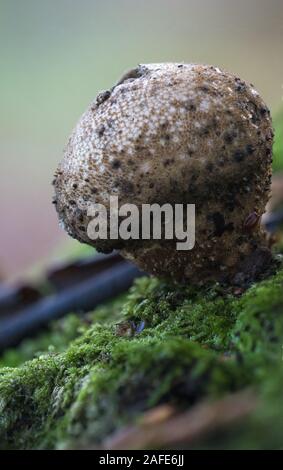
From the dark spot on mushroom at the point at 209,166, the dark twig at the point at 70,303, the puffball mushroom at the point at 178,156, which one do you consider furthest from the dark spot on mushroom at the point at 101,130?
the dark twig at the point at 70,303

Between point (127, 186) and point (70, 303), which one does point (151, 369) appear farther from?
point (70, 303)

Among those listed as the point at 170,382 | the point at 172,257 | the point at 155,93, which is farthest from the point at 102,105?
the point at 170,382

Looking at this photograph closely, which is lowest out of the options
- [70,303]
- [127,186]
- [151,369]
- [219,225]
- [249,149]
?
[151,369]

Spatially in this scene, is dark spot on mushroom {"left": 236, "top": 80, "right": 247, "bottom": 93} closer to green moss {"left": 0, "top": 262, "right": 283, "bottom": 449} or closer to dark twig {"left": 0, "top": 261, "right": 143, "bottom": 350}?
green moss {"left": 0, "top": 262, "right": 283, "bottom": 449}

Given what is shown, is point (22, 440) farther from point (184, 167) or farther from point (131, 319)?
point (184, 167)

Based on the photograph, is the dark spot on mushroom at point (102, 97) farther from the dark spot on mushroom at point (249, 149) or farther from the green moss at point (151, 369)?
the green moss at point (151, 369)

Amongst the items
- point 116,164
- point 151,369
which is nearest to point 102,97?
point 116,164

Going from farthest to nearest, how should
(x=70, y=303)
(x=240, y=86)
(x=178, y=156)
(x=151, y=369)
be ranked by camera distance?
1. (x=70, y=303)
2. (x=240, y=86)
3. (x=178, y=156)
4. (x=151, y=369)

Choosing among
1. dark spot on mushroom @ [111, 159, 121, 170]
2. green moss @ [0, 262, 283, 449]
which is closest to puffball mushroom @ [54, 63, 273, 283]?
dark spot on mushroom @ [111, 159, 121, 170]
